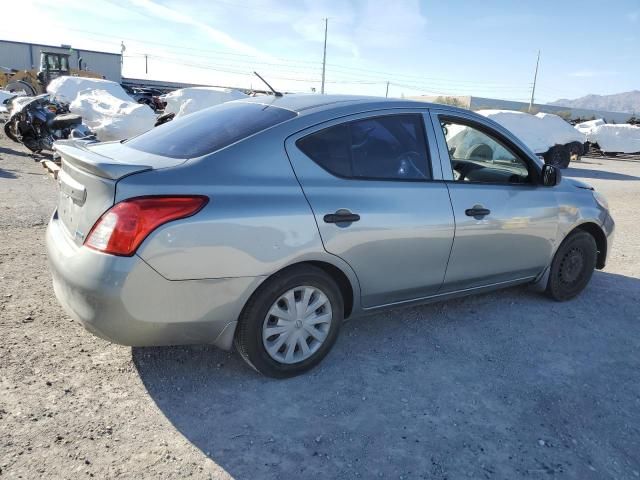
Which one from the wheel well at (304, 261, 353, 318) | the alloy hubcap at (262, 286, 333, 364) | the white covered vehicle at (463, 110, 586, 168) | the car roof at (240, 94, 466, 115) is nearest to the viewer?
the alloy hubcap at (262, 286, 333, 364)

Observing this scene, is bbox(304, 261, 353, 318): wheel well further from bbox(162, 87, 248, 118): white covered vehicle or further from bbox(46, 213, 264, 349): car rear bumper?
bbox(162, 87, 248, 118): white covered vehicle

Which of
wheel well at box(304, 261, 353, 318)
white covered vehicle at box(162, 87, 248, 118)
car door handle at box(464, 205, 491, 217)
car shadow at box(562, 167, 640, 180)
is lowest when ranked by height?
car shadow at box(562, 167, 640, 180)

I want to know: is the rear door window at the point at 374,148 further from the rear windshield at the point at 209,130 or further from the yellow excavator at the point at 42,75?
the yellow excavator at the point at 42,75

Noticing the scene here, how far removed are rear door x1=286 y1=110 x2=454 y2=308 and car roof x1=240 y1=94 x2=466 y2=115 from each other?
9 cm

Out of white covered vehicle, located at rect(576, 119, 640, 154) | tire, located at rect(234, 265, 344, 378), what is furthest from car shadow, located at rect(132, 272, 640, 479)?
white covered vehicle, located at rect(576, 119, 640, 154)

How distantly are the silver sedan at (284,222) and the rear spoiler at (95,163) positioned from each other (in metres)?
0.01

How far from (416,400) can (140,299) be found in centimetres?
165

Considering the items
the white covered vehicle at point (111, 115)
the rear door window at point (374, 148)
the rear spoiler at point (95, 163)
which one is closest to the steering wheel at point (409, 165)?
the rear door window at point (374, 148)

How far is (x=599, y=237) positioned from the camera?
4.87 m

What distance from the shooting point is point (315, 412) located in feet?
9.29

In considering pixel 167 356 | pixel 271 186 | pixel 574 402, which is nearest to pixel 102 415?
pixel 167 356

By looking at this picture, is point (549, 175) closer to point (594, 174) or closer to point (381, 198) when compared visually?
point (381, 198)

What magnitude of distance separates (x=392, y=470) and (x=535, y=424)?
952mm

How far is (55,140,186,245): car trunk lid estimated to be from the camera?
2.58 metres
